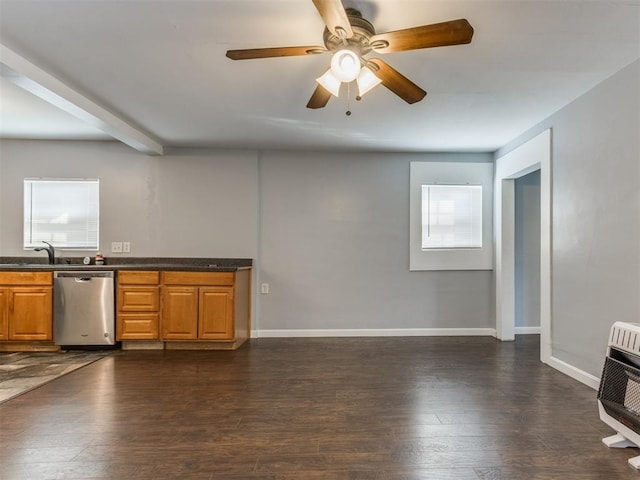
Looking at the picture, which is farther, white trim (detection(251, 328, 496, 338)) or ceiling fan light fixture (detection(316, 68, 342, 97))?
white trim (detection(251, 328, 496, 338))

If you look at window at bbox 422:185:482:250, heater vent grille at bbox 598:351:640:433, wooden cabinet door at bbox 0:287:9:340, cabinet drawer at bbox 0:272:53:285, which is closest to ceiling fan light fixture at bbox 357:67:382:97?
heater vent grille at bbox 598:351:640:433

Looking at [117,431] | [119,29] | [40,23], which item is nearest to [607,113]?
[119,29]

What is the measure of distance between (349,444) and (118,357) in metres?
2.73

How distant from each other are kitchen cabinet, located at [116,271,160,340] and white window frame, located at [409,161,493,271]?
10.00ft

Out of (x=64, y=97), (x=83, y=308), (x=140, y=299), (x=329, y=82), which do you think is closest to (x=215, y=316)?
(x=140, y=299)

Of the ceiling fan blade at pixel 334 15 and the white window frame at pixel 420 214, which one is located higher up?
the ceiling fan blade at pixel 334 15

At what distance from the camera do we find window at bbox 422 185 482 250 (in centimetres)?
453

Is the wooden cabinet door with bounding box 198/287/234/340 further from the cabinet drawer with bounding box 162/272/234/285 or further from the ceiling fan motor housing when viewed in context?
the ceiling fan motor housing

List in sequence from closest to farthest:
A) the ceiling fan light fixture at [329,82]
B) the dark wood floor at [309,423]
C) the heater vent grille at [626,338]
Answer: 1. the dark wood floor at [309,423]
2. the heater vent grille at [626,338]
3. the ceiling fan light fixture at [329,82]

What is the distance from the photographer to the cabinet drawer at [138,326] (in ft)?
12.4

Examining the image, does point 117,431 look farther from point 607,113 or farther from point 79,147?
point 607,113

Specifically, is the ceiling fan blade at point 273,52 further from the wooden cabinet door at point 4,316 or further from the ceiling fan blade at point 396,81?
the wooden cabinet door at point 4,316

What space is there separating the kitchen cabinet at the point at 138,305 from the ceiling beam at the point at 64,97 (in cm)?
147

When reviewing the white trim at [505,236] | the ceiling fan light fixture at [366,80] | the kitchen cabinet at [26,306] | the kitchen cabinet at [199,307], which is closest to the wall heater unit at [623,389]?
the ceiling fan light fixture at [366,80]
